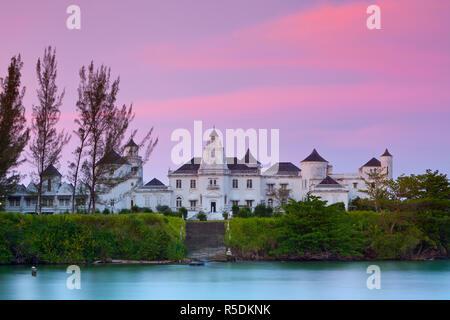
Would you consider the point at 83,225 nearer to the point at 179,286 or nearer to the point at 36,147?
the point at 36,147

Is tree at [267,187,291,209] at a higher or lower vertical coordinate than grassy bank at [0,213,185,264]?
higher

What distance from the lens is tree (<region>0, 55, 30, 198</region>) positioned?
36.7m

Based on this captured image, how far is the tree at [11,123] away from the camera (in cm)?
3666

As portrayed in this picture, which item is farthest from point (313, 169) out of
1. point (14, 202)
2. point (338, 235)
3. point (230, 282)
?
point (230, 282)

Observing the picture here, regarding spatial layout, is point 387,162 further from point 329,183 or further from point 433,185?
point 433,185

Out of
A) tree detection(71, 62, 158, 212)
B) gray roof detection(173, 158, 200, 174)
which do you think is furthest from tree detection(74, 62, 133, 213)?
gray roof detection(173, 158, 200, 174)

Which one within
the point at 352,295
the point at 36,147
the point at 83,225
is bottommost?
the point at 352,295

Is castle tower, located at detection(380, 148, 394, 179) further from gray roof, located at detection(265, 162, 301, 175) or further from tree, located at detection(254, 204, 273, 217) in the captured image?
tree, located at detection(254, 204, 273, 217)

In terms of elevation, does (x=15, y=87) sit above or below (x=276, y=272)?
above

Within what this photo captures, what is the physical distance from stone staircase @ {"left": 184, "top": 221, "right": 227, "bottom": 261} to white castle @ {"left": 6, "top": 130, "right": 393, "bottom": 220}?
52.2 feet

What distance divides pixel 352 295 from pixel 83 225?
16.4m
